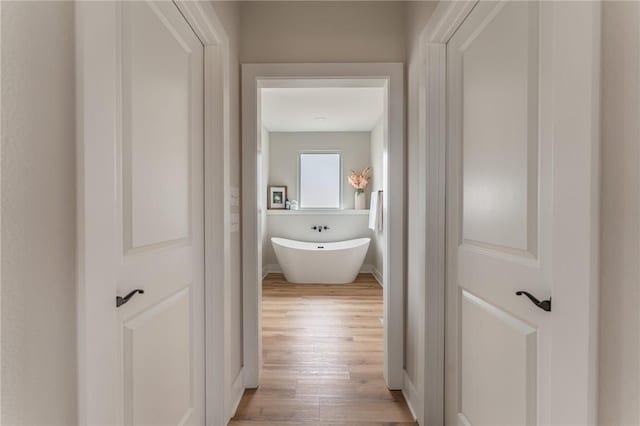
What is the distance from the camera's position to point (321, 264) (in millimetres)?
4906

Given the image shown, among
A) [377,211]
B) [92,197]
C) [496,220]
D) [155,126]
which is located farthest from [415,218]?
[377,211]

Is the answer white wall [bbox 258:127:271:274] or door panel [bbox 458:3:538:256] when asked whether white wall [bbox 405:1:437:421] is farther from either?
white wall [bbox 258:127:271:274]

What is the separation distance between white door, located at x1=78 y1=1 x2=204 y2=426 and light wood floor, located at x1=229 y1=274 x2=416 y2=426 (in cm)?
53

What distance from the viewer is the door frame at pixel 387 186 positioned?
2053 mm

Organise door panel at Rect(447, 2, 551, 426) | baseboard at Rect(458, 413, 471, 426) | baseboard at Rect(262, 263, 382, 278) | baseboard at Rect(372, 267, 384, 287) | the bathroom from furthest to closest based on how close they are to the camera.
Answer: baseboard at Rect(262, 263, 382, 278) → the bathroom → baseboard at Rect(372, 267, 384, 287) → baseboard at Rect(458, 413, 471, 426) → door panel at Rect(447, 2, 551, 426)

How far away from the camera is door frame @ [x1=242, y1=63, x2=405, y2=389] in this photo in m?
2.05

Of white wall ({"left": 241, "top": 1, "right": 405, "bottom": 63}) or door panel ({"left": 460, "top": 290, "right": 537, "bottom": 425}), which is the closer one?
door panel ({"left": 460, "top": 290, "right": 537, "bottom": 425})

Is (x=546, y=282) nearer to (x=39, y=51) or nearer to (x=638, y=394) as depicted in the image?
(x=638, y=394)

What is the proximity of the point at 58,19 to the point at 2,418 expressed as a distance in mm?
738

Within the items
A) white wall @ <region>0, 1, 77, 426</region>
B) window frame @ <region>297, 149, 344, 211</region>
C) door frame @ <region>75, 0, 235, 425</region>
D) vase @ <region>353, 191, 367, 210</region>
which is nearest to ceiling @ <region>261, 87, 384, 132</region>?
window frame @ <region>297, 149, 344, 211</region>

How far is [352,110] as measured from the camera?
4602 millimetres

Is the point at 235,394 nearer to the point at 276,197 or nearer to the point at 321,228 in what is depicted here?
the point at 321,228

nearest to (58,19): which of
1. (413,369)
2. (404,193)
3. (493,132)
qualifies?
(493,132)

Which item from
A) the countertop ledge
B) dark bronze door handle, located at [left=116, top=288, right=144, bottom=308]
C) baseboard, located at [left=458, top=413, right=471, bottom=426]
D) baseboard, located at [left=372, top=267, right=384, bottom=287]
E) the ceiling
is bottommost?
baseboard, located at [left=372, top=267, right=384, bottom=287]
